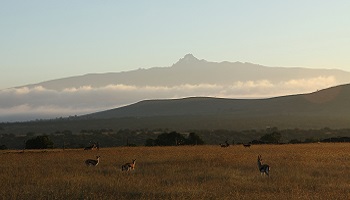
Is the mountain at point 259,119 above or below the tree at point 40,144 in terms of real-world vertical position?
above

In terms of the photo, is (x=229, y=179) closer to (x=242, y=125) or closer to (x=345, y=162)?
(x=345, y=162)

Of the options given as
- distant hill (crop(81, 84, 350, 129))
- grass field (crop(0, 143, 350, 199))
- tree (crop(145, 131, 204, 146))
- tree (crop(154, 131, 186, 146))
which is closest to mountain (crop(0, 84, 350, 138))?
distant hill (crop(81, 84, 350, 129))

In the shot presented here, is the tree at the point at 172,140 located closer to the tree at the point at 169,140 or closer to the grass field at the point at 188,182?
the tree at the point at 169,140

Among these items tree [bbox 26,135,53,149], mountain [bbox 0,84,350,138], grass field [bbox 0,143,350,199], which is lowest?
grass field [bbox 0,143,350,199]

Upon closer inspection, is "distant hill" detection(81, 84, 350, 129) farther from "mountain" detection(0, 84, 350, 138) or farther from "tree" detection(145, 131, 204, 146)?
"tree" detection(145, 131, 204, 146)

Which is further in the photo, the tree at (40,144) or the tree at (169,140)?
the tree at (169,140)

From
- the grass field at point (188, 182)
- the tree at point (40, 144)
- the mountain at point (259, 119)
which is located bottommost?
the grass field at point (188, 182)

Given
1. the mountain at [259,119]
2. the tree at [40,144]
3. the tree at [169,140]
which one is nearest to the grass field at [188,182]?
the tree at [40,144]

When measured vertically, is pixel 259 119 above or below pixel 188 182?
above

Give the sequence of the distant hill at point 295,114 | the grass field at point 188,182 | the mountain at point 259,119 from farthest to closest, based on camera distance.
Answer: the distant hill at point 295,114
the mountain at point 259,119
the grass field at point 188,182

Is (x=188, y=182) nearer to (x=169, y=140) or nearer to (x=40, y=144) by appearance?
(x=40, y=144)

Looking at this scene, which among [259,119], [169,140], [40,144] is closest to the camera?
[40,144]

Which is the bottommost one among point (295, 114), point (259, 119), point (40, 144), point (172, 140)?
point (40, 144)

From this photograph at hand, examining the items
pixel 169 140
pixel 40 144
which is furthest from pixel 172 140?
pixel 40 144
